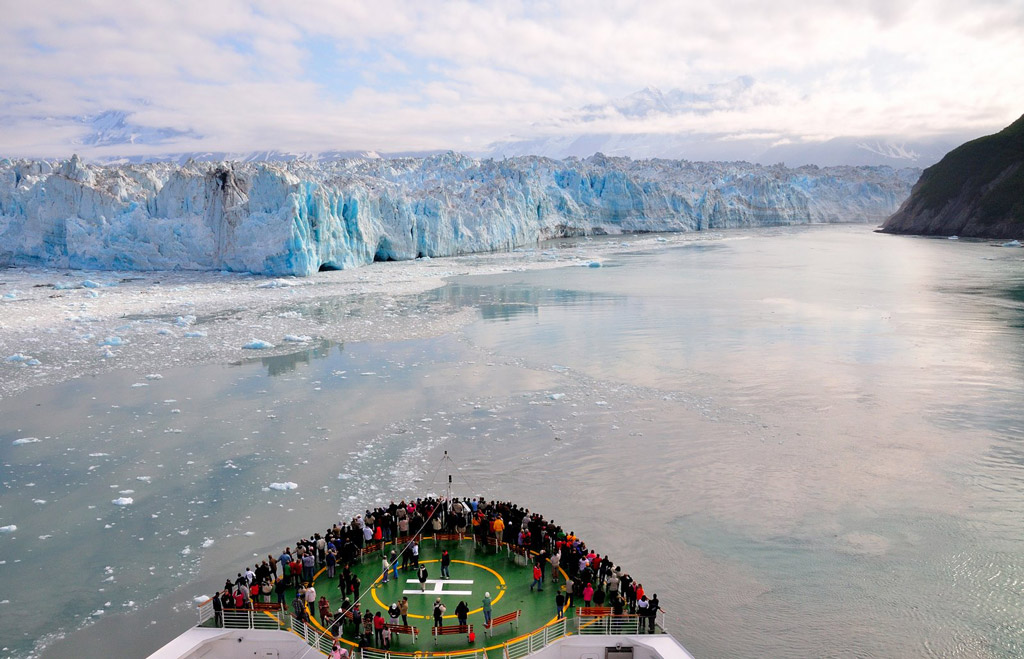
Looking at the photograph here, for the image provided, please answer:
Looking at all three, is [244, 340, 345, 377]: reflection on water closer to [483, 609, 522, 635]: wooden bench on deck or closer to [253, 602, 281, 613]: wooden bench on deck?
[253, 602, 281, 613]: wooden bench on deck

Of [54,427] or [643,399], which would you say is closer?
[54,427]

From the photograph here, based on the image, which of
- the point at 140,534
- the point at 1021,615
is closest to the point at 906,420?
the point at 1021,615

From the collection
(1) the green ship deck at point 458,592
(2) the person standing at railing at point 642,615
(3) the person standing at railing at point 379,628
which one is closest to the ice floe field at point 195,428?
Result: (1) the green ship deck at point 458,592

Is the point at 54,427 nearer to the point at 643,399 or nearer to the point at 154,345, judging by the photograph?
the point at 154,345

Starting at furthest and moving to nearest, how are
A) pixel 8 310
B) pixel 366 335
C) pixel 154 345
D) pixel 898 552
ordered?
pixel 8 310
pixel 366 335
pixel 154 345
pixel 898 552

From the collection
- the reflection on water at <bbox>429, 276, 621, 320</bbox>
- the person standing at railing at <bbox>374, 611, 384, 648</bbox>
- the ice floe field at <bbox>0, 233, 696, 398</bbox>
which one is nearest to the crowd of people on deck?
the person standing at railing at <bbox>374, 611, 384, 648</bbox>

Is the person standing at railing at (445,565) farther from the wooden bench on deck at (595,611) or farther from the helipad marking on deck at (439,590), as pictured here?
the wooden bench on deck at (595,611)
